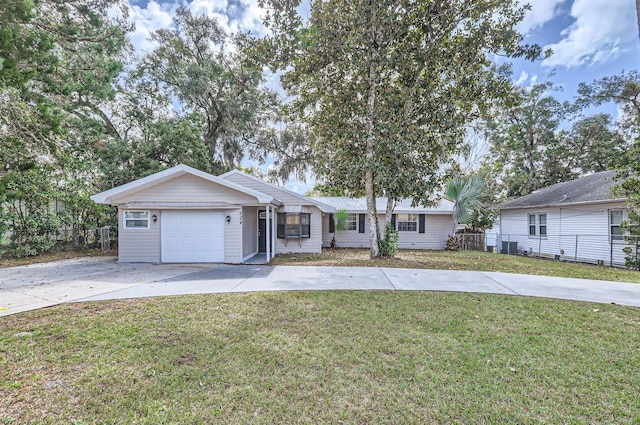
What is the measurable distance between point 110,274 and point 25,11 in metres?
6.68

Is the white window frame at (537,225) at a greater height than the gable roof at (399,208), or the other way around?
the gable roof at (399,208)

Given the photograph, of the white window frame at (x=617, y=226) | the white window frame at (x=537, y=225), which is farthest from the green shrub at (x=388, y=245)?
the white window frame at (x=537, y=225)

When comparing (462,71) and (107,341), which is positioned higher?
(462,71)

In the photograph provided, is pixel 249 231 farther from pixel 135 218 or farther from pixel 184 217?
pixel 135 218

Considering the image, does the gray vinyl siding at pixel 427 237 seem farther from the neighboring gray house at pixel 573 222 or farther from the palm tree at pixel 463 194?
the neighboring gray house at pixel 573 222

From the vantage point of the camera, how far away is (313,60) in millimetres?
10445

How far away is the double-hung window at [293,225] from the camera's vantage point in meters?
13.9

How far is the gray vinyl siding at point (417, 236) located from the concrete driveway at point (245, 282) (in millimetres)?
7646

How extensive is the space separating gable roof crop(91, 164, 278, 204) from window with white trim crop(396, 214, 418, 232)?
9046mm

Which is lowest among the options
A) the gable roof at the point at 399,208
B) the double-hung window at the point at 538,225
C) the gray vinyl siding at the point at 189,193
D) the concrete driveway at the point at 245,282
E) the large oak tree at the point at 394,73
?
the concrete driveway at the point at 245,282

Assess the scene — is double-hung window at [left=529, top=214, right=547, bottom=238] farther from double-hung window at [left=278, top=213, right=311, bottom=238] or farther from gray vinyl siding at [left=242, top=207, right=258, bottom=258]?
gray vinyl siding at [left=242, top=207, right=258, bottom=258]

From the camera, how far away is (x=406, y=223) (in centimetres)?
1684

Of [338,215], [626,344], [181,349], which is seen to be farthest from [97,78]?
[626,344]

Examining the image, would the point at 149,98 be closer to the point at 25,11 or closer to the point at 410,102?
the point at 25,11
